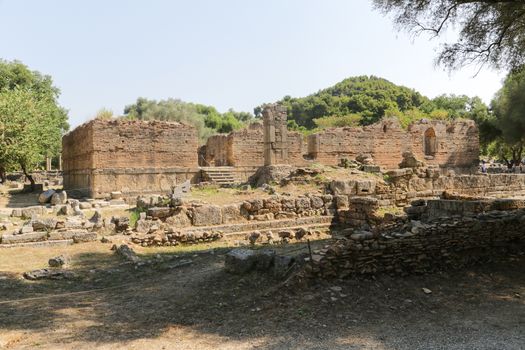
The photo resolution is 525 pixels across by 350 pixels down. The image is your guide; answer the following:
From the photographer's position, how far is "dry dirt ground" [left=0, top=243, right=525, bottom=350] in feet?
15.8

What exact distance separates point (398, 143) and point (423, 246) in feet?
65.5

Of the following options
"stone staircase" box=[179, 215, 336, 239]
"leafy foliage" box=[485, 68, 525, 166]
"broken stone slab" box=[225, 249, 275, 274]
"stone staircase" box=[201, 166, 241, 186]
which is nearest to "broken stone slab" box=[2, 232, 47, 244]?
"stone staircase" box=[179, 215, 336, 239]

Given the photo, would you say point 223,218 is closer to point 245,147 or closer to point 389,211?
point 389,211

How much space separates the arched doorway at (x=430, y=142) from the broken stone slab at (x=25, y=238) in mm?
23069

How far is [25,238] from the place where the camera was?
417 inches

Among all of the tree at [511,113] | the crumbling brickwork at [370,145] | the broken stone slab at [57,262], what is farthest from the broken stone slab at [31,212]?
the tree at [511,113]

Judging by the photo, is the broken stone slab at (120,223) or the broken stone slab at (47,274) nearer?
the broken stone slab at (47,274)

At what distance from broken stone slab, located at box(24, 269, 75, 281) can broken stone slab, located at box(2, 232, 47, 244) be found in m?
3.02

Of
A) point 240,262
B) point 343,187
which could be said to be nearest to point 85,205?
point 343,187

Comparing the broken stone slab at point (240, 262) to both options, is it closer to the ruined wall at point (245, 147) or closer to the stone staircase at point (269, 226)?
the stone staircase at point (269, 226)

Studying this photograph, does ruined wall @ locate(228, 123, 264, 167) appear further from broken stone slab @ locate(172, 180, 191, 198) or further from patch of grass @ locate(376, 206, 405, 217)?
patch of grass @ locate(376, 206, 405, 217)

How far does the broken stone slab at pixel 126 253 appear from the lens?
30.3 feet

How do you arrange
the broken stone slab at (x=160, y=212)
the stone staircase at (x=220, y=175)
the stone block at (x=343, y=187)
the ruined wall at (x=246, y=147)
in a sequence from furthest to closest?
the ruined wall at (x=246, y=147) → the stone staircase at (x=220, y=175) → the stone block at (x=343, y=187) → the broken stone slab at (x=160, y=212)

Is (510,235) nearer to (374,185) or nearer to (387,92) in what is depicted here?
(374,185)
